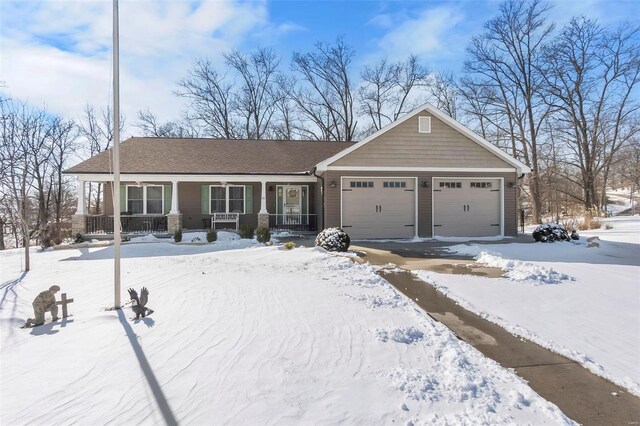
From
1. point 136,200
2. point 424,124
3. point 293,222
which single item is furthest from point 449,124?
point 136,200

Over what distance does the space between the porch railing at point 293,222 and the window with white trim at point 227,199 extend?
1.56 m

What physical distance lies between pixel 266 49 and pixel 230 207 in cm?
2198

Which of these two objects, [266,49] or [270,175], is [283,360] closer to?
[270,175]

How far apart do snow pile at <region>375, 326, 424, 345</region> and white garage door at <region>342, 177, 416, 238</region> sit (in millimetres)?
9626

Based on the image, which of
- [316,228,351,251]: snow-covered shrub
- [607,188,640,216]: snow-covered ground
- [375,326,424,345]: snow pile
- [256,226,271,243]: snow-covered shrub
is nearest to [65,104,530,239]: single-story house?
[256,226,271,243]: snow-covered shrub

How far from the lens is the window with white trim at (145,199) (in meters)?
15.9

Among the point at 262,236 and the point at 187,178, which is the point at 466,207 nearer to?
the point at 262,236

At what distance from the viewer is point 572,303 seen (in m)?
5.34

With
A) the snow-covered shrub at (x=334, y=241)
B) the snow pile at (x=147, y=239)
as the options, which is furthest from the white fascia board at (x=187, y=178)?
the snow-covered shrub at (x=334, y=241)

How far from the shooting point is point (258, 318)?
4512mm

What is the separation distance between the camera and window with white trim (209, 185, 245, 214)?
646 inches

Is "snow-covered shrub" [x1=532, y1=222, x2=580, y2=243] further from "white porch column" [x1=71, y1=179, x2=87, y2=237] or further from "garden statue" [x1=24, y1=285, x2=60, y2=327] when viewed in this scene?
"white porch column" [x1=71, y1=179, x2=87, y2=237]

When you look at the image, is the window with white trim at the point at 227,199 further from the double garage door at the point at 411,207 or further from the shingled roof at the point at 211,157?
the double garage door at the point at 411,207

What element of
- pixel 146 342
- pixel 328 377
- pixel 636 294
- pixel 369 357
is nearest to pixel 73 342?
pixel 146 342
